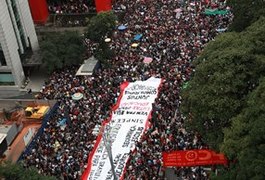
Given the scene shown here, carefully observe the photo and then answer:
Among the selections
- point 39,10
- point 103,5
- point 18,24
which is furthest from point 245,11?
point 39,10

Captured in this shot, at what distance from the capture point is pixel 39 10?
6291cm

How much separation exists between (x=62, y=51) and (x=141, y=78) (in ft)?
29.5

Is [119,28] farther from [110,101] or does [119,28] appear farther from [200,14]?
[110,101]

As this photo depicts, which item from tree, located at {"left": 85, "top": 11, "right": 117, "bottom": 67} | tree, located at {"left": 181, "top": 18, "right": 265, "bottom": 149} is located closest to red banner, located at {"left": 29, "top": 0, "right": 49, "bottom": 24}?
tree, located at {"left": 85, "top": 11, "right": 117, "bottom": 67}

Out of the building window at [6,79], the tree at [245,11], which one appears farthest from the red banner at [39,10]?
the tree at [245,11]

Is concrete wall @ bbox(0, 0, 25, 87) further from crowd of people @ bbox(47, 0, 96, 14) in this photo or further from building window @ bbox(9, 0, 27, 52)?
crowd of people @ bbox(47, 0, 96, 14)

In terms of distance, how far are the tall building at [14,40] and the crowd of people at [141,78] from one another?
12.3 ft

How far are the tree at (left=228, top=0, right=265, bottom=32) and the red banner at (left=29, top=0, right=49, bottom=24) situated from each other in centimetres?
2542

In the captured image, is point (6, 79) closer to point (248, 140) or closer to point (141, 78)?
point (141, 78)

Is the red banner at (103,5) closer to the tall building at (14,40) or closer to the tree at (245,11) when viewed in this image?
the tall building at (14,40)

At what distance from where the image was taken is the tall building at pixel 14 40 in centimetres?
4831

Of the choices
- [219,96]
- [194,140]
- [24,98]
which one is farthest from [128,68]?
[219,96]

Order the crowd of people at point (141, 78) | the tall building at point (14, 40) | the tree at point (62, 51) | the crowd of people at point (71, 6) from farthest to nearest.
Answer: the crowd of people at point (71, 6) < the tree at point (62, 51) < the tall building at point (14, 40) < the crowd of people at point (141, 78)

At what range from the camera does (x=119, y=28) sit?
182ft
